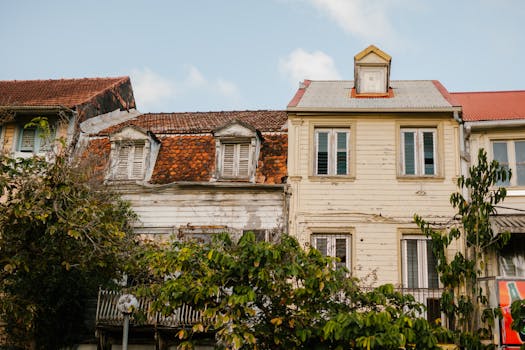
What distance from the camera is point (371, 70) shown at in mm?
21219

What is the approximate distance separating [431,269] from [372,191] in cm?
264

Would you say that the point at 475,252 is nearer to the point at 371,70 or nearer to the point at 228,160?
the point at 228,160

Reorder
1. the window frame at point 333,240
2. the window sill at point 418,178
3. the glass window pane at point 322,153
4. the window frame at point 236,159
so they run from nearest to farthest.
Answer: the window frame at point 333,240 → the window sill at point 418,178 → the glass window pane at point 322,153 → the window frame at point 236,159

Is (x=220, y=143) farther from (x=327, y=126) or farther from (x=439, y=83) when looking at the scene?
(x=439, y=83)

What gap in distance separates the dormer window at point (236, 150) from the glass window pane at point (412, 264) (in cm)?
492

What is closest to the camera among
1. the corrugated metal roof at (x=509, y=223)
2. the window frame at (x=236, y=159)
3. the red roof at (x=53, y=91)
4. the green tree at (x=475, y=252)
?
the green tree at (x=475, y=252)

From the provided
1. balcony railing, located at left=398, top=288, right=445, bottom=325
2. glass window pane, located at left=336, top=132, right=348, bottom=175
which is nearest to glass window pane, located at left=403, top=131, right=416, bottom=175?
glass window pane, located at left=336, top=132, right=348, bottom=175

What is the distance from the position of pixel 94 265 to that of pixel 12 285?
339cm

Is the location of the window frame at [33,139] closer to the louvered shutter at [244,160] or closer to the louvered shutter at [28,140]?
the louvered shutter at [28,140]

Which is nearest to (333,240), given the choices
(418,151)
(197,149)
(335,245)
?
(335,245)

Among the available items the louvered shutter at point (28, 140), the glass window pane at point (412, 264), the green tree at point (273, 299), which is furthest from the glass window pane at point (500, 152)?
the louvered shutter at point (28, 140)

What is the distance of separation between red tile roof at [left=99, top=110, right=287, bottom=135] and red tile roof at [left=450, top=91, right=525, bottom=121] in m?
5.63

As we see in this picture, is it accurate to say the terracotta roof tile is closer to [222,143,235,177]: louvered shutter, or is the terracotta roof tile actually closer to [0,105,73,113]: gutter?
[222,143,235,177]: louvered shutter

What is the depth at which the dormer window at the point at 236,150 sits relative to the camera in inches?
766
